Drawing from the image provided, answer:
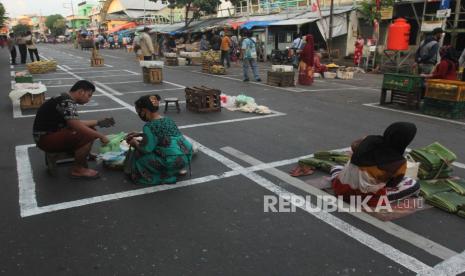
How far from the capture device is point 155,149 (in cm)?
454

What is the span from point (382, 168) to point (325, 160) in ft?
4.49

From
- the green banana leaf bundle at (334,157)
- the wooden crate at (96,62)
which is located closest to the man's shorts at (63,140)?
the green banana leaf bundle at (334,157)

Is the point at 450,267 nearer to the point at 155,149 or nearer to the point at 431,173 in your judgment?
the point at 431,173

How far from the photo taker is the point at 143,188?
4.57 metres

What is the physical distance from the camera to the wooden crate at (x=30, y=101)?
891 centimetres

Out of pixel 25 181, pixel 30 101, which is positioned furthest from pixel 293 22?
pixel 25 181

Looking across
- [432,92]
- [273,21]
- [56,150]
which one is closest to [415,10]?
[273,21]

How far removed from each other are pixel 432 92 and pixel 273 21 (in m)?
17.1

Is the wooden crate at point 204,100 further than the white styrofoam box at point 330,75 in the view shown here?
No

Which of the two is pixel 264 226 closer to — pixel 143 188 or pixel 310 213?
pixel 310 213

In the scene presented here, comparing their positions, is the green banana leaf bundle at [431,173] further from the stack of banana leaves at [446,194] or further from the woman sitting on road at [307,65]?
the woman sitting on road at [307,65]

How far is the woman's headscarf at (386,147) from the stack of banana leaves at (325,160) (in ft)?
3.55

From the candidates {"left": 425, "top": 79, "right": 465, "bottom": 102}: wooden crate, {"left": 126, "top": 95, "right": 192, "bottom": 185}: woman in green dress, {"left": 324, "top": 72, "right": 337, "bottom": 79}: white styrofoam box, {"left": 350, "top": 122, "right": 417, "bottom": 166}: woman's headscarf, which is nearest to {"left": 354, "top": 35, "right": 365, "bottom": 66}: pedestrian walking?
{"left": 324, "top": 72, "right": 337, "bottom": 79}: white styrofoam box

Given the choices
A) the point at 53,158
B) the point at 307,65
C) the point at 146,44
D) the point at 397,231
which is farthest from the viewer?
the point at 146,44
